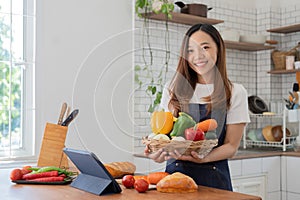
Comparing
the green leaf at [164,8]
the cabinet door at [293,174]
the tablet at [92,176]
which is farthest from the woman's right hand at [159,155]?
the cabinet door at [293,174]

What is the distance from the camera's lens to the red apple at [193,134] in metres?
1.76

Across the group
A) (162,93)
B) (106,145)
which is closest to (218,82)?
(162,93)

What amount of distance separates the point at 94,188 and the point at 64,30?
193cm

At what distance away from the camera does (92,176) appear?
1824mm

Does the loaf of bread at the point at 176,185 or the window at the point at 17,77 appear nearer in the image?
the loaf of bread at the point at 176,185

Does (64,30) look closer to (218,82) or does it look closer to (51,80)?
(51,80)

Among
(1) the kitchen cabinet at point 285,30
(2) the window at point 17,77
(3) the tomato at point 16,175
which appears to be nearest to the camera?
(3) the tomato at point 16,175

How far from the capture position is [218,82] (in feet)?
6.95

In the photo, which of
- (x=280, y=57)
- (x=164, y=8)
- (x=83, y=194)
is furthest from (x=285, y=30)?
(x=83, y=194)

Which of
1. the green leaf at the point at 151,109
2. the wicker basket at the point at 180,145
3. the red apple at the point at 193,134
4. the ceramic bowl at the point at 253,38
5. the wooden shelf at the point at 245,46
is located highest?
the ceramic bowl at the point at 253,38

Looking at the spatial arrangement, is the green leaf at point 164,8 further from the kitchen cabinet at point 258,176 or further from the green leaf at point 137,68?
the green leaf at point 137,68

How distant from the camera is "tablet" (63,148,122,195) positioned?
5.60 feet

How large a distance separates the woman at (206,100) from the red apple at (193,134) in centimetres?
11

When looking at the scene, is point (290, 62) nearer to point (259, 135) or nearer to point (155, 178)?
point (259, 135)
